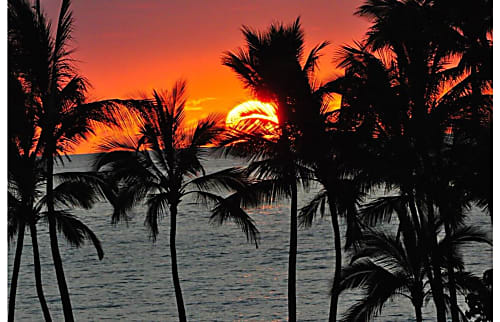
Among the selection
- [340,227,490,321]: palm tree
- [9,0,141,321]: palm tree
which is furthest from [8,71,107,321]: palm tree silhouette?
[340,227,490,321]: palm tree

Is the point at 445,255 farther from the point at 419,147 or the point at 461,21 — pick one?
the point at 461,21

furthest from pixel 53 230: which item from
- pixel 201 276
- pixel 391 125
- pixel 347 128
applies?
pixel 201 276

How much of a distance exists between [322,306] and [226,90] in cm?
2209

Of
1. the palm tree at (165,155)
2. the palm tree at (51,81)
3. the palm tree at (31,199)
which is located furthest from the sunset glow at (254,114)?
the palm tree at (51,81)

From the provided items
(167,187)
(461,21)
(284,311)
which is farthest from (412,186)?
(284,311)

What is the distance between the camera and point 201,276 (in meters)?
52.5

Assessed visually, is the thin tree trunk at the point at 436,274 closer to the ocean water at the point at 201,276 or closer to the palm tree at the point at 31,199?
the palm tree at the point at 31,199

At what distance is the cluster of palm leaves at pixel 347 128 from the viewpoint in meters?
13.5

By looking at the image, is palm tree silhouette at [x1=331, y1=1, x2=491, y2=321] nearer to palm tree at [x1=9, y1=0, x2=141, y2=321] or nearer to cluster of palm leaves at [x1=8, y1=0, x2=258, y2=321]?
cluster of palm leaves at [x1=8, y1=0, x2=258, y2=321]

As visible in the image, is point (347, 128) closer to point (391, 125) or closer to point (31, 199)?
point (391, 125)

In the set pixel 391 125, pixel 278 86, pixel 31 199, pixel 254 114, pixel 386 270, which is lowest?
pixel 386 270

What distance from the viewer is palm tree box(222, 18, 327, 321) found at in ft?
54.1

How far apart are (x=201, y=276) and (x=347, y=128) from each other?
3862cm

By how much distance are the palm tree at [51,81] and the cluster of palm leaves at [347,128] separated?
A: 3 cm
